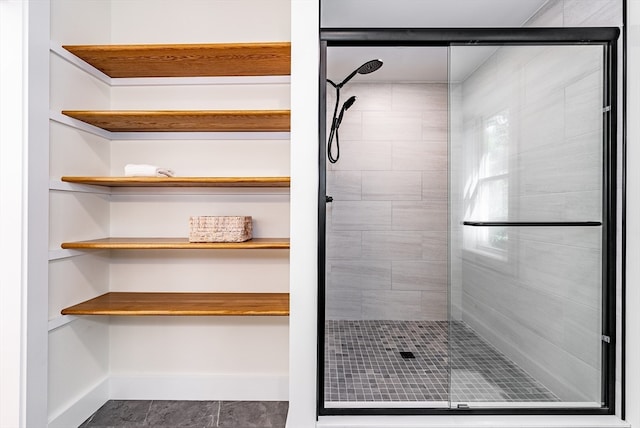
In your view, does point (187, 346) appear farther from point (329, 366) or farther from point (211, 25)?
point (211, 25)

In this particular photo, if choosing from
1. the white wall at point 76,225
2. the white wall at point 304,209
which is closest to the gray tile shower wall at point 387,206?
the white wall at point 304,209

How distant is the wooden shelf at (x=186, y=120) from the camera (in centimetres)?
178

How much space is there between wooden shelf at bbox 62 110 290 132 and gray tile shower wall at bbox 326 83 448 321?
544mm

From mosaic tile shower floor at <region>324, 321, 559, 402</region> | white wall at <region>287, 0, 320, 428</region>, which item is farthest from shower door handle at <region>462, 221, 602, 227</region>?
white wall at <region>287, 0, 320, 428</region>

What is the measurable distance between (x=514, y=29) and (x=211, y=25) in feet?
4.88

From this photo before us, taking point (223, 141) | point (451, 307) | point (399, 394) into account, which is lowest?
point (399, 394)

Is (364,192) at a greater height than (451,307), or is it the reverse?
(364,192)

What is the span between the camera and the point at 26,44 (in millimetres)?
1571

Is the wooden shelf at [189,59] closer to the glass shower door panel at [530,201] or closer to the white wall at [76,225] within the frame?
the white wall at [76,225]

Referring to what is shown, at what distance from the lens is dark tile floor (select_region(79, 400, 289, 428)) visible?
6.28 feet

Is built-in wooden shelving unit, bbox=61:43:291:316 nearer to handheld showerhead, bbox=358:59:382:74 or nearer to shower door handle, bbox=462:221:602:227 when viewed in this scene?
handheld showerhead, bbox=358:59:382:74

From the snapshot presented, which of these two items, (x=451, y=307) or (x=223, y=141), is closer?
(x=451, y=307)

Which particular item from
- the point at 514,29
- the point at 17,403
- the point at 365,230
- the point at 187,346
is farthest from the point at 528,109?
the point at 17,403

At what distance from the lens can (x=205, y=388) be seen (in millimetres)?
2158
